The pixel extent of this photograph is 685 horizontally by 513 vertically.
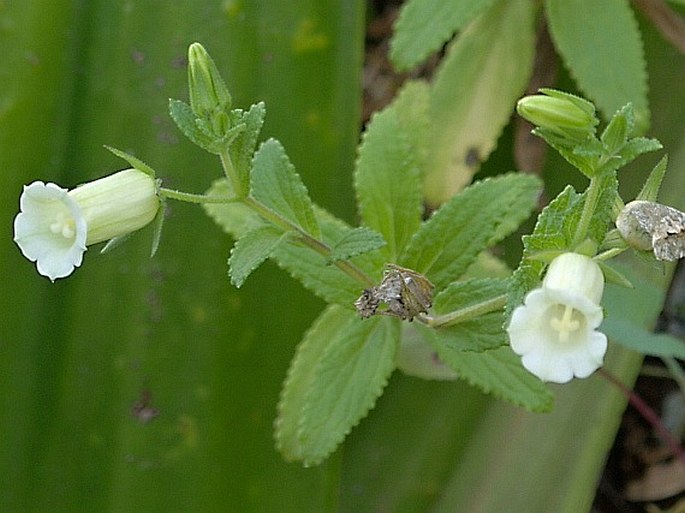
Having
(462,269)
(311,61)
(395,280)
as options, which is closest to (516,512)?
(462,269)

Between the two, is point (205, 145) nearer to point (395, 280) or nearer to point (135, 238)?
point (395, 280)

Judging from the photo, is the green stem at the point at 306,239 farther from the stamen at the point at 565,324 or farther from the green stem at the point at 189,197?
the stamen at the point at 565,324

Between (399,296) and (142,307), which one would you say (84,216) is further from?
(142,307)

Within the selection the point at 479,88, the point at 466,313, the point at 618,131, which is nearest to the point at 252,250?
the point at 466,313

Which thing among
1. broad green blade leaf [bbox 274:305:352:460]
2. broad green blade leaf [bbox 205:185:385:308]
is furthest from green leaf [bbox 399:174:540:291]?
broad green blade leaf [bbox 274:305:352:460]

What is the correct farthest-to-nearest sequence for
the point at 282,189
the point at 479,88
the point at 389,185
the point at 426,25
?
the point at 479,88 → the point at 426,25 → the point at 389,185 → the point at 282,189

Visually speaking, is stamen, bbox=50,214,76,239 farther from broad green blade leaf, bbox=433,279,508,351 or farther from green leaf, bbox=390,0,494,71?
green leaf, bbox=390,0,494,71
